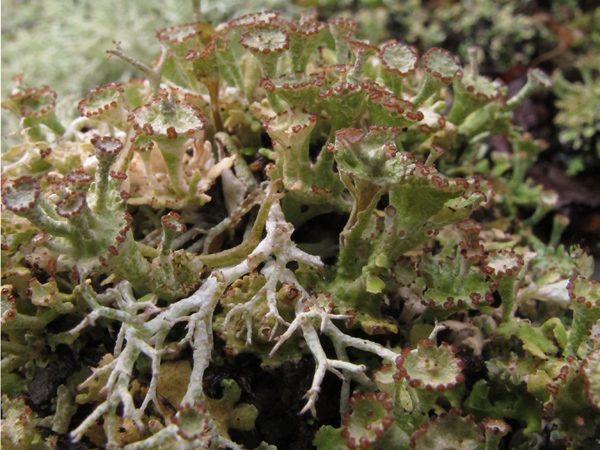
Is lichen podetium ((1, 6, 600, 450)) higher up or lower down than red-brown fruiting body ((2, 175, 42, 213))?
lower down

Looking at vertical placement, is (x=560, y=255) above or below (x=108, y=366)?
below

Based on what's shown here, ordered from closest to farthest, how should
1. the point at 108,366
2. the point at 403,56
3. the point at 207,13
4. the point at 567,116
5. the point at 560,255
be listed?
the point at 108,366, the point at 403,56, the point at 560,255, the point at 567,116, the point at 207,13

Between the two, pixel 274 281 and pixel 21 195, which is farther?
pixel 274 281

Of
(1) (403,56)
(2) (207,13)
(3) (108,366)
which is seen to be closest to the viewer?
(3) (108,366)

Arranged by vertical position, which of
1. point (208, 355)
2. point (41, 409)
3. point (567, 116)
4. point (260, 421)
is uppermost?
point (208, 355)

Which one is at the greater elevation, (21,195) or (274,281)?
(21,195)

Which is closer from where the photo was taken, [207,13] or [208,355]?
[208,355]

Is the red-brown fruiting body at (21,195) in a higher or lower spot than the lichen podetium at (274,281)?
higher

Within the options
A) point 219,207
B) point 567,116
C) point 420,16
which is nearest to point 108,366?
point 219,207

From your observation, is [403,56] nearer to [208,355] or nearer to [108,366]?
[208,355]
